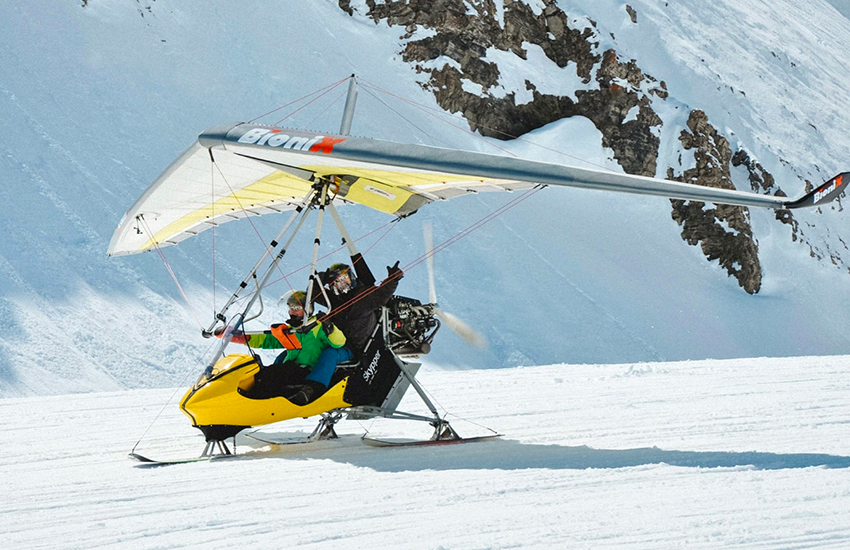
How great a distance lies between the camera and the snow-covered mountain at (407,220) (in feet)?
49.7

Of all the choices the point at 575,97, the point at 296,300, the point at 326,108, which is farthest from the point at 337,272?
the point at 575,97

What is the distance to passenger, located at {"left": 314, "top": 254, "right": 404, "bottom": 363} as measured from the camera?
723 cm

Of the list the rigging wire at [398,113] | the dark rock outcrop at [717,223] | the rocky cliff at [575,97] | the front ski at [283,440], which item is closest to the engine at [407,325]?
the front ski at [283,440]

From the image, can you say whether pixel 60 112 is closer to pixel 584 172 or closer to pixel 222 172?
pixel 222 172

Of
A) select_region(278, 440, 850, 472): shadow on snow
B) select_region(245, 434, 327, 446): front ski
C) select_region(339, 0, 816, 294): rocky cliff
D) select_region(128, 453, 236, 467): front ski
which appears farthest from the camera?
select_region(339, 0, 816, 294): rocky cliff

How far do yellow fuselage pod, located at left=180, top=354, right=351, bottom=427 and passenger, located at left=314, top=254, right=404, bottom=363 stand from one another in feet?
1.64

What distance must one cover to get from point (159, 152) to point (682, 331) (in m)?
13.2

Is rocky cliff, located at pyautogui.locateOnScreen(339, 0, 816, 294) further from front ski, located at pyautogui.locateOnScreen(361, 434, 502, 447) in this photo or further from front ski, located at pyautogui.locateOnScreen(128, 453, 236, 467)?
front ski, located at pyautogui.locateOnScreen(128, 453, 236, 467)

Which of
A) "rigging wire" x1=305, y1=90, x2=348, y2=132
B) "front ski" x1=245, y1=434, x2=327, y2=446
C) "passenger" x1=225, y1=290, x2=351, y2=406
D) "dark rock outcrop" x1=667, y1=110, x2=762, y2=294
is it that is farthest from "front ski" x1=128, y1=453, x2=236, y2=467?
"dark rock outcrop" x1=667, y1=110, x2=762, y2=294

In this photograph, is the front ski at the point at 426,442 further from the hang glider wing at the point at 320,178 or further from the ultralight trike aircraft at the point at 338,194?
the hang glider wing at the point at 320,178

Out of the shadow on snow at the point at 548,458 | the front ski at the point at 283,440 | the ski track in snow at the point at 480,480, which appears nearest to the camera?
the ski track in snow at the point at 480,480

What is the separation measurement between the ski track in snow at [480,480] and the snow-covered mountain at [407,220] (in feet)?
19.4

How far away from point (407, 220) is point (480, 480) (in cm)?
1611

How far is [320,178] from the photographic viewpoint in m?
7.35
